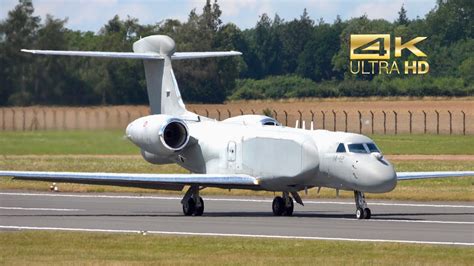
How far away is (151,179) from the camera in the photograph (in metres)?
32.3

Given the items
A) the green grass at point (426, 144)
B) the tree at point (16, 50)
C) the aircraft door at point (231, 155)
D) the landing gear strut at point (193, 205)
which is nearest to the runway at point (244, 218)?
the landing gear strut at point (193, 205)

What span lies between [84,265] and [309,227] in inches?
326

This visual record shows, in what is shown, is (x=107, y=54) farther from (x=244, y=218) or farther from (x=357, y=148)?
(x=357, y=148)

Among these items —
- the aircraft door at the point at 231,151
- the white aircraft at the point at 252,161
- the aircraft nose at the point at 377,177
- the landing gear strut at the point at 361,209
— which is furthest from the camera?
the aircraft door at the point at 231,151

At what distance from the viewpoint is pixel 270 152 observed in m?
32.6

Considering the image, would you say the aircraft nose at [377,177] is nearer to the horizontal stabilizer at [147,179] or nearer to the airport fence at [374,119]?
the horizontal stabilizer at [147,179]

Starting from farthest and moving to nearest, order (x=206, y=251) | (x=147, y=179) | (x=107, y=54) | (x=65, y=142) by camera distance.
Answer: (x=65, y=142) < (x=107, y=54) < (x=147, y=179) < (x=206, y=251)

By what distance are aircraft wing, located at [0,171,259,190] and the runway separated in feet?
2.51

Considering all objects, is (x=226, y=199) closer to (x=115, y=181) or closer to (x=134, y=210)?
(x=134, y=210)

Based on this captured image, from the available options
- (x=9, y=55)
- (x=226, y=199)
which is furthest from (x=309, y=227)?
(x=9, y=55)

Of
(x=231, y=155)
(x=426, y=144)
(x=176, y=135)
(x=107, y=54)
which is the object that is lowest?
(x=426, y=144)

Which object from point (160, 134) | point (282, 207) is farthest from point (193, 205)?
point (160, 134)

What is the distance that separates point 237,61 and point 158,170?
25678 mm

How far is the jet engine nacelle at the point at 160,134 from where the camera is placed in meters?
34.6
